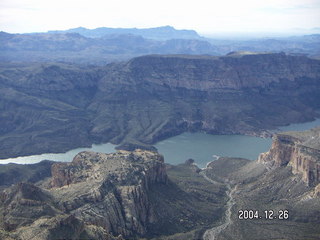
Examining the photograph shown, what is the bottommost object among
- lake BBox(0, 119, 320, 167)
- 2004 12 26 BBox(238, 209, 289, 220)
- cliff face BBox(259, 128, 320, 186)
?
lake BBox(0, 119, 320, 167)

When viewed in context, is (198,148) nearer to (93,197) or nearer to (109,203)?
(109,203)

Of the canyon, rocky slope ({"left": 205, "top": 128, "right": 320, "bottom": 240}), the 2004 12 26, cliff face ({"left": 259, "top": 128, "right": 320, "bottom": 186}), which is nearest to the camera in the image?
the canyon

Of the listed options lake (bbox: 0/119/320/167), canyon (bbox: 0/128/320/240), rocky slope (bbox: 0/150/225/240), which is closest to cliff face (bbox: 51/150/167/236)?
rocky slope (bbox: 0/150/225/240)

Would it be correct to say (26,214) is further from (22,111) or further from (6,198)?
(22,111)

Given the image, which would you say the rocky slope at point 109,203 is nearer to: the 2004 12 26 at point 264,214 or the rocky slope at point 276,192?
the 2004 12 26 at point 264,214

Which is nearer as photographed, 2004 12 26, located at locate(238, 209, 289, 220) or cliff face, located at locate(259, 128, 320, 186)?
2004 12 26, located at locate(238, 209, 289, 220)

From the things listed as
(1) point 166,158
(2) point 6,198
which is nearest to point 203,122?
(1) point 166,158

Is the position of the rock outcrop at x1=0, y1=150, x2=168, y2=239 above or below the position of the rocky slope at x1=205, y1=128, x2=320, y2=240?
above

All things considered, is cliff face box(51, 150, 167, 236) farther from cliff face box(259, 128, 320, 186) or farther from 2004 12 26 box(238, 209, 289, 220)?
cliff face box(259, 128, 320, 186)
